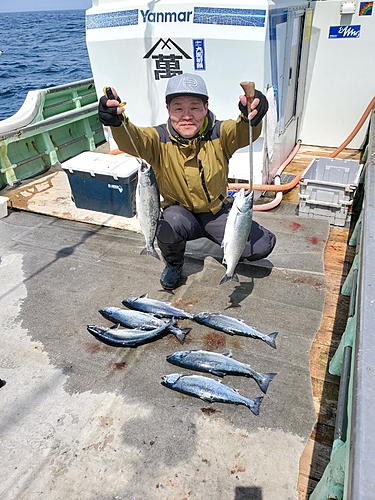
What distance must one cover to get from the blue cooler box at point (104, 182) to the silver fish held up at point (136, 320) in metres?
2.02

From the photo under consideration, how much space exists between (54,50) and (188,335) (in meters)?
33.8

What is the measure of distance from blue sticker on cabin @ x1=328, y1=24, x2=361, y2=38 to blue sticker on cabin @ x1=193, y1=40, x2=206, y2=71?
324cm

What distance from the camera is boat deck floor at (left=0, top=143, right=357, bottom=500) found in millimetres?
2207

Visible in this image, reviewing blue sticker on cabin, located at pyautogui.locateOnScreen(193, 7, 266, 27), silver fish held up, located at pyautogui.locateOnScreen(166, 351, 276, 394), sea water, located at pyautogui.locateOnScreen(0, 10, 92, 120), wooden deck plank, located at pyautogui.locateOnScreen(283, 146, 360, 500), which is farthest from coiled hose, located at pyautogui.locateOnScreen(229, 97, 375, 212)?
sea water, located at pyautogui.locateOnScreen(0, 10, 92, 120)

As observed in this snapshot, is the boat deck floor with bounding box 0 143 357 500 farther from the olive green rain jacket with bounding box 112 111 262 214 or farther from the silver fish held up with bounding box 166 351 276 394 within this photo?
the olive green rain jacket with bounding box 112 111 262 214

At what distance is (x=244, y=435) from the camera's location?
2402mm

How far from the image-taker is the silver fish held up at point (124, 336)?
10.1 feet

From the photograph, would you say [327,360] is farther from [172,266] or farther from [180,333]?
[172,266]

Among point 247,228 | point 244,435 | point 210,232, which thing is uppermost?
point 247,228

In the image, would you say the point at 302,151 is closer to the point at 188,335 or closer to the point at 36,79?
the point at 188,335

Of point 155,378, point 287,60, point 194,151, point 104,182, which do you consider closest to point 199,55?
point 287,60

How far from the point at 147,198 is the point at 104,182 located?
2212mm

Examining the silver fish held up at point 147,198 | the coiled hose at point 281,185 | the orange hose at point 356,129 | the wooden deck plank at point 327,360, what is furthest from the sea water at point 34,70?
the wooden deck plank at point 327,360

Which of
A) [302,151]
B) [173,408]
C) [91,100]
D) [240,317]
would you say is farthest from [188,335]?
[91,100]
